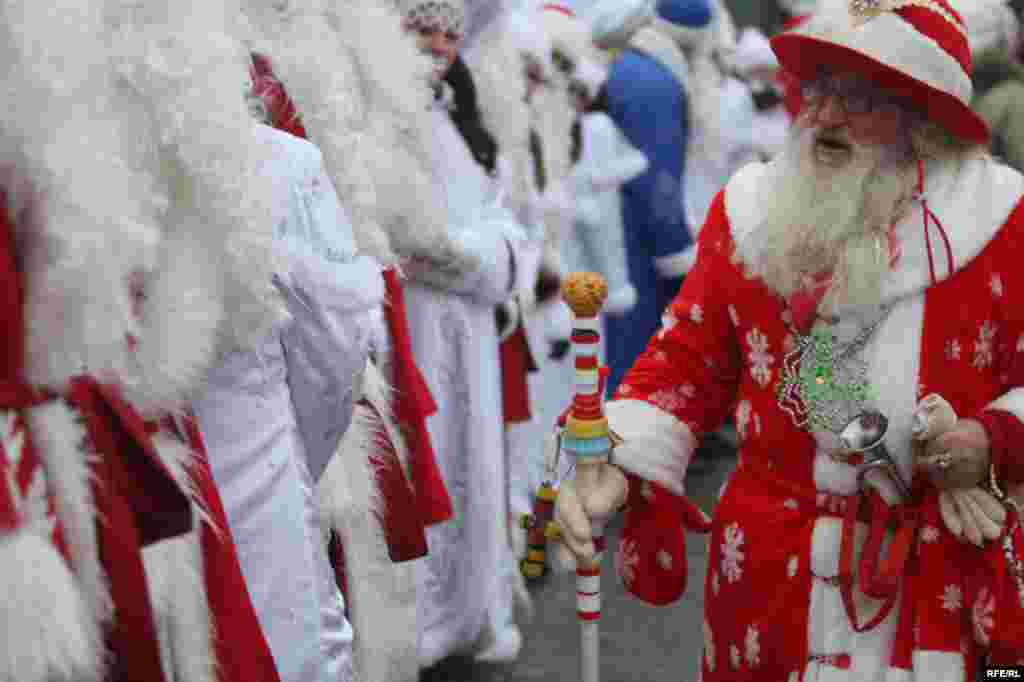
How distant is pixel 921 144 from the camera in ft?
7.73

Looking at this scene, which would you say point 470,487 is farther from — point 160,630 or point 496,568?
point 160,630

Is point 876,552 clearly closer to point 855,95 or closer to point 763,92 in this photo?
point 855,95

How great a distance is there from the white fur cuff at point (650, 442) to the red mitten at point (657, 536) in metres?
0.04

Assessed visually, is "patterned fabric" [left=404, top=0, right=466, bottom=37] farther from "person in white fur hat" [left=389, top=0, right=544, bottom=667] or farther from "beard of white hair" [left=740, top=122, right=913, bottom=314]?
"beard of white hair" [left=740, top=122, right=913, bottom=314]

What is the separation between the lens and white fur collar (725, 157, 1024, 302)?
228 cm

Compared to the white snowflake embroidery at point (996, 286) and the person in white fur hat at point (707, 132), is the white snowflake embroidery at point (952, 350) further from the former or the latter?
the person in white fur hat at point (707, 132)

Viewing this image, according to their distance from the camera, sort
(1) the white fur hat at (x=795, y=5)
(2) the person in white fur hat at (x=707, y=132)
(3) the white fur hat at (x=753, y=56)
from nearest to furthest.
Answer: (2) the person in white fur hat at (x=707, y=132) < (3) the white fur hat at (x=753, y=56) < (1) the white fur hat at (x=795, y=5)

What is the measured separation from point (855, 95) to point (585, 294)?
1.88 ft

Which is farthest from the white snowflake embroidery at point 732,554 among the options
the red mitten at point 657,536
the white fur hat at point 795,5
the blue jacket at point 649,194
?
the white fur hat at point 795,5

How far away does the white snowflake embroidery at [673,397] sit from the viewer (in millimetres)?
2555

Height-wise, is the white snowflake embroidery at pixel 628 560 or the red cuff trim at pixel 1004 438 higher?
the red cuff trim at pixel 1004 438

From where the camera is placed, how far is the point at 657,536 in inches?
102

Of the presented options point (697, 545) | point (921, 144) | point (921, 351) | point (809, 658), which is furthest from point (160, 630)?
point (697, 545)

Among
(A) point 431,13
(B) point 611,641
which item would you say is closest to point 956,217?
(A) point 431,13
